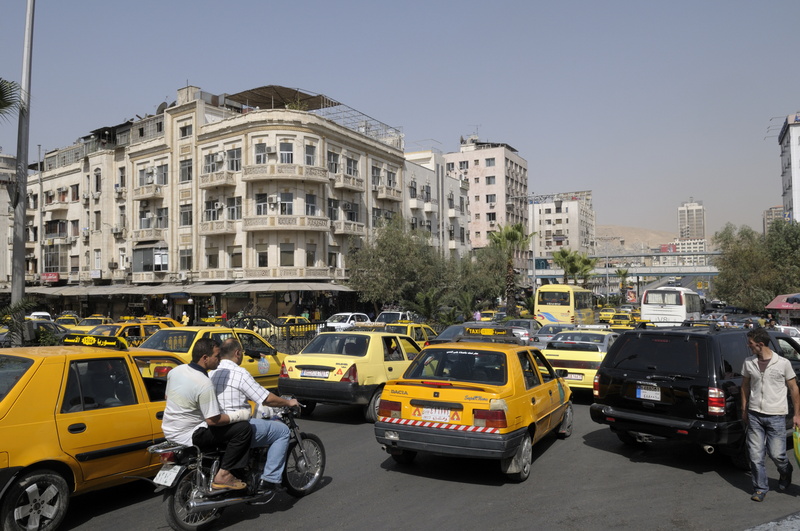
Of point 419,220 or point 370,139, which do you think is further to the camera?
point 419,220

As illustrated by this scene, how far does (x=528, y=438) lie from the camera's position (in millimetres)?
7176

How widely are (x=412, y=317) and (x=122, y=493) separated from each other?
27.6m

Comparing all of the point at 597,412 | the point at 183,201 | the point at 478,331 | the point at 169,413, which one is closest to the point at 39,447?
the point at 169,413

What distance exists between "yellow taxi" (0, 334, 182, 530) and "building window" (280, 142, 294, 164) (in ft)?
124

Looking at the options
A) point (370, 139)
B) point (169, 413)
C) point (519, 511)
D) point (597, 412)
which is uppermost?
point (370, 139)

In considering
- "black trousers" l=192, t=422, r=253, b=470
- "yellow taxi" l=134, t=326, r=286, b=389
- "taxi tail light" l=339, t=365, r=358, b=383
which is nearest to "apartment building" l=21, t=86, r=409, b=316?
"yellow taxi" l=134, t=326, r=286, b=389

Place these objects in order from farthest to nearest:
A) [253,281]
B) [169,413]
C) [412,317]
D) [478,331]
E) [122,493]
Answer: [253,281] < [412,317] < [478,331] < [122,493] < [169,413]

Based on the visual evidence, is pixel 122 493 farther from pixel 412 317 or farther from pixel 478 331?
pixel 412 317

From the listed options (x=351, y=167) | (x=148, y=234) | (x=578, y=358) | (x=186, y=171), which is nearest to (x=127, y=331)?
(x=578, y=358)

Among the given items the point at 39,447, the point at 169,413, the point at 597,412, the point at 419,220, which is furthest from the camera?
the point at 419,220

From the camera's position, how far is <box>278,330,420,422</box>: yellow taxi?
1015 centimetres

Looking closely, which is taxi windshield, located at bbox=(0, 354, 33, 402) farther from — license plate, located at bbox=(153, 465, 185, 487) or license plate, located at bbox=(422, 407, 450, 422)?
license plate, located at bbox=(422, 407, 450, 422)

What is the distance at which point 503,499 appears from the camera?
6.41 metres

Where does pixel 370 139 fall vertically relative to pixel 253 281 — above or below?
above
